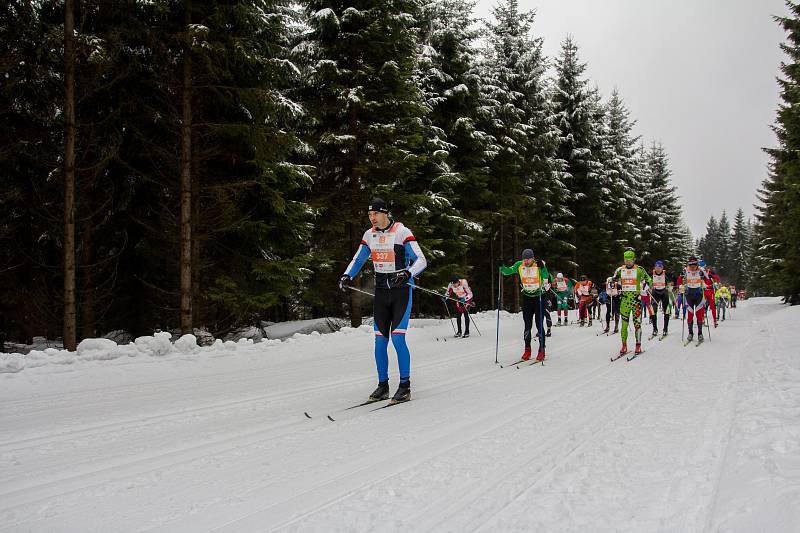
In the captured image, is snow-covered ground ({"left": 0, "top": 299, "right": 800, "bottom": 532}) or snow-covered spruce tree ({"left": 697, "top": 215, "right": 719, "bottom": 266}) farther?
snow-covered spruce tree ({"left": 697, "top": 215, "right": 719, "bottom": 266})

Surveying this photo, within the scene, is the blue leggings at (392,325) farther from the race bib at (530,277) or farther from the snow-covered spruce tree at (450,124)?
the snow-covered spruce tree at (450,124)

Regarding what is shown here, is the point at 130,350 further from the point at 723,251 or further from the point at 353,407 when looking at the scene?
the point at 723,251

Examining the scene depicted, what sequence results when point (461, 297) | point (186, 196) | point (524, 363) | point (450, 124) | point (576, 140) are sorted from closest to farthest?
point (524, 363) < point (186, 196) < point (461, 297) < point (450, 124) < point (576, 140)

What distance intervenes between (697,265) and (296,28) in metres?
16.7

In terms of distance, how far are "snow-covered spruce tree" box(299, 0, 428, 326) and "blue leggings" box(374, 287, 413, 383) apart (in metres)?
9.60

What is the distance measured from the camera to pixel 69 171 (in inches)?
418

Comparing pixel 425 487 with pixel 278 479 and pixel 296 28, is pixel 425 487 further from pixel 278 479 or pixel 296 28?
pixel 296 28

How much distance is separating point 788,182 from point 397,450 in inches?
940

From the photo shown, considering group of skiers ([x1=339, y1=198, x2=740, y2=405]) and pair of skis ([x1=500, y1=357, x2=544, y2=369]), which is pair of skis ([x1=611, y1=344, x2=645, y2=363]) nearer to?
group of skiers ([x1=339, y1=198, x2=740, y2=405])

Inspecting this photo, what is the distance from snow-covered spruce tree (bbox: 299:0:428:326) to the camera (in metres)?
16.1

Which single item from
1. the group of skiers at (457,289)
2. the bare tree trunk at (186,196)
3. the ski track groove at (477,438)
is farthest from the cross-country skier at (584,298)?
the bare tree trunk at (186,196)

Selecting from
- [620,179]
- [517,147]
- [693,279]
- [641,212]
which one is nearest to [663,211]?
[641,212]

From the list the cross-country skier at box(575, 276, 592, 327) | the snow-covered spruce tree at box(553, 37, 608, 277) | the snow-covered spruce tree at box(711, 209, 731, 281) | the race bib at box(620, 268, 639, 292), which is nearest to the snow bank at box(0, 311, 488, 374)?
the race bib at box(620, 268, 639, 292)

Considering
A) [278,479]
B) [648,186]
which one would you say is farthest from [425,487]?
[648,186]
